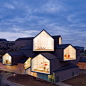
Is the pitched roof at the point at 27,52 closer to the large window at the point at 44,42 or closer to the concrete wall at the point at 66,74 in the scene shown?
the large window at the point at 44,42

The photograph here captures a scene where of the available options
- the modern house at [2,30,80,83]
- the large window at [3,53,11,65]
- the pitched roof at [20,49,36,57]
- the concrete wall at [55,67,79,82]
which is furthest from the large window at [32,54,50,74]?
the large window at [3,53,11,65]

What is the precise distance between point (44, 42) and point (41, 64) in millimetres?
5400

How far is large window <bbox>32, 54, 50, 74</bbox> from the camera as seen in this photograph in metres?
20.7

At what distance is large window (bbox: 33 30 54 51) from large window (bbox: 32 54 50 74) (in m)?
3.20

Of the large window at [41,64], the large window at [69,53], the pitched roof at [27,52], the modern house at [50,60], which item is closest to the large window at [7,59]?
the modern house at [50,60]

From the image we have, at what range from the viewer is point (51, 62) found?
19.6 m

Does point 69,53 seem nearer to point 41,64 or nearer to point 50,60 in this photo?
point 50,60

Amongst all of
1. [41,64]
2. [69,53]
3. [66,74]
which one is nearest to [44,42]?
[41,64]

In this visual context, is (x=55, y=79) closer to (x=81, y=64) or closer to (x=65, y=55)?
(x=65, y=55)

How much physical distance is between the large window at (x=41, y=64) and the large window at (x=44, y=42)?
3205mm

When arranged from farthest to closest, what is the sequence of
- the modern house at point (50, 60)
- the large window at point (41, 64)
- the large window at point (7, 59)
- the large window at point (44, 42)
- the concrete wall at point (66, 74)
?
1. the large window at point (7, 59)
2. the large window at point (44, 42)
3. the large window at point (41, 64)
4. the concrete wall at point (66, 74)
5. the modern house at point (50, 60)

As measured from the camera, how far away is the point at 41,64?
21.3m

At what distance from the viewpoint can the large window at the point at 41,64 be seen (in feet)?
67.8

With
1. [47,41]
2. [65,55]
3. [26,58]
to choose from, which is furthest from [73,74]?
[26,58]
